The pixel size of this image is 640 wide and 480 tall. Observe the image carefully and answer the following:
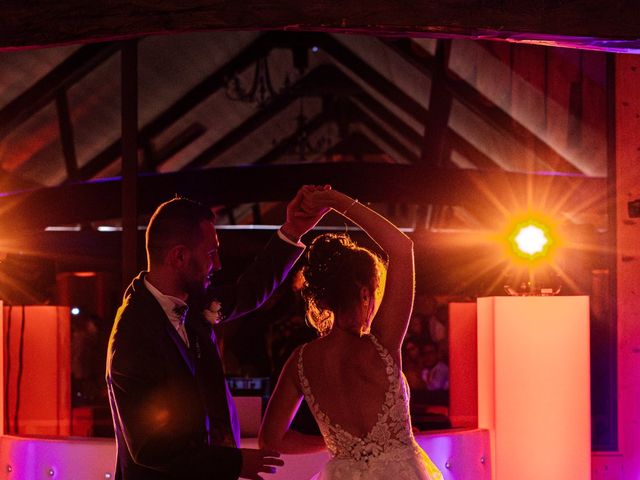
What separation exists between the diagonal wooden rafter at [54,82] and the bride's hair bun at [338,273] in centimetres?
746

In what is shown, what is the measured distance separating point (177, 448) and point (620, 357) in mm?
2885

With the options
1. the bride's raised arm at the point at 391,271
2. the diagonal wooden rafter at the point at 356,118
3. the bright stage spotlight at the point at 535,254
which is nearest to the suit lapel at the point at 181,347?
the bride's raised arm at the point at 391,271

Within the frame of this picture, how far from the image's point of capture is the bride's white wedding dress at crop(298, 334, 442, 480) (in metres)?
2.22

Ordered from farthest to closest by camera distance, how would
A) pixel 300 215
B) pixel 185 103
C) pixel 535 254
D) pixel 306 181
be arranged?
pixel 185 103
pixel 306 181
pixel 535 254
pixel 300 215

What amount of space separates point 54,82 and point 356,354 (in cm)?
801

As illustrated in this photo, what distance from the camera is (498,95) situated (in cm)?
935

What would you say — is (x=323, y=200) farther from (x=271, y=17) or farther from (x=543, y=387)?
(x=543, y=387)

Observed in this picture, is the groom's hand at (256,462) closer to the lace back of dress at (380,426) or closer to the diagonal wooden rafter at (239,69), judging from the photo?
the lace back of dress at (380,426)

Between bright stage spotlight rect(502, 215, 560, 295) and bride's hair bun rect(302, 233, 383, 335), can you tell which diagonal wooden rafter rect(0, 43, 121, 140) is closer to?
bright stage spotlight rect(502, 215, 560, 295)

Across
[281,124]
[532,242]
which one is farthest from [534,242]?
[281,124]

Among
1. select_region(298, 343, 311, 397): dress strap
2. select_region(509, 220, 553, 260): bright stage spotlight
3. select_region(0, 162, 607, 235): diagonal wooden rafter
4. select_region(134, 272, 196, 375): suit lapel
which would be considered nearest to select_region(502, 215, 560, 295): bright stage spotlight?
select_region(509, 220, 553, 260): bright stage spotlight

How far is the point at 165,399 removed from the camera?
1.99m

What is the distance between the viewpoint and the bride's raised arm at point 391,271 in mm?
2176

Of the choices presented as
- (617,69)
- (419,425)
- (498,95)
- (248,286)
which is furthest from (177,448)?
(498,95)
